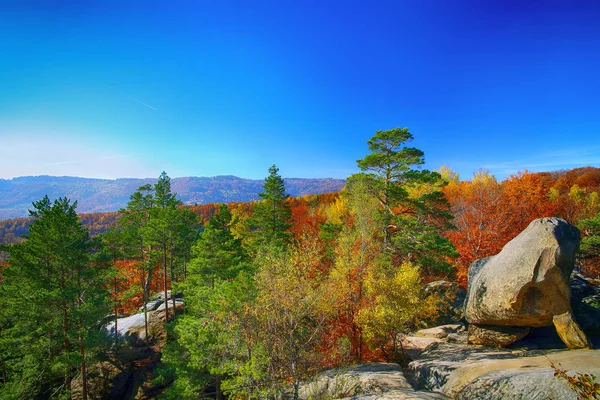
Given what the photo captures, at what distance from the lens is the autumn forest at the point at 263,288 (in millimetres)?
12172

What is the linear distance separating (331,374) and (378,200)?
49.2ft

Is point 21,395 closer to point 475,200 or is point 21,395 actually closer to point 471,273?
point 471,273

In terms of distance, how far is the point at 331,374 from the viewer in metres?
14.4

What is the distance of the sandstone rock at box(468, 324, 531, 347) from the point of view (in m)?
14.6

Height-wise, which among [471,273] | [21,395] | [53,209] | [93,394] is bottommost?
[93,394]

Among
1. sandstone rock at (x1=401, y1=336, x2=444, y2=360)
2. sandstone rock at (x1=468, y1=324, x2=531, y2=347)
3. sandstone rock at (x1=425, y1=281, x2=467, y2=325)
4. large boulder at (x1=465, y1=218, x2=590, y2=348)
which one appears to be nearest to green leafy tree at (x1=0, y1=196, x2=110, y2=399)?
sandstone rock at (x1=401, y1=336, x2=444, y2=360)

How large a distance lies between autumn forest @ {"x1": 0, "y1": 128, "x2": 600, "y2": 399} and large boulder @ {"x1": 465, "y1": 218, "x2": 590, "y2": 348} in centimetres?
397

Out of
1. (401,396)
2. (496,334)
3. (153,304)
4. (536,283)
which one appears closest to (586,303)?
(496,334)

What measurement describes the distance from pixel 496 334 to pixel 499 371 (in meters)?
4.72

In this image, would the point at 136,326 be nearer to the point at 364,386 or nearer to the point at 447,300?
the point at 364,386

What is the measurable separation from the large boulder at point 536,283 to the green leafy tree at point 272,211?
1896cm

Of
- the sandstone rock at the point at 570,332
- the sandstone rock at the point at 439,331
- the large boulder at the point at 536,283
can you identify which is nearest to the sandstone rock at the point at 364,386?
the large boulder at the point at 536,283

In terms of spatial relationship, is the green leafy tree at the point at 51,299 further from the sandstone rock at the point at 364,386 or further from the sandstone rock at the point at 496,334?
the sandstone rock at the point at 496,334

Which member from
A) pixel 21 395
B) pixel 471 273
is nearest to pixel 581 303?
pixel 471 273
